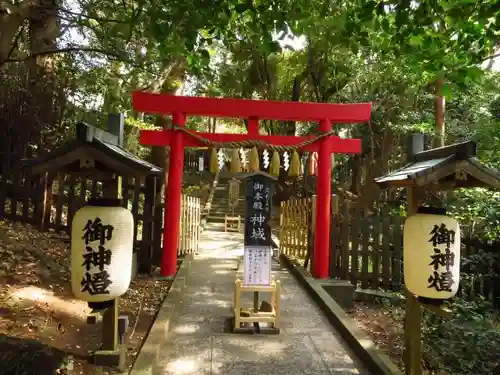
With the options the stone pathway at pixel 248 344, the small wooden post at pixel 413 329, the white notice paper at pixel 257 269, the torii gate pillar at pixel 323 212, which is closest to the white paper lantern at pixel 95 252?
the stone pathway at pixel 248 344

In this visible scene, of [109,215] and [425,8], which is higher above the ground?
[425,8]

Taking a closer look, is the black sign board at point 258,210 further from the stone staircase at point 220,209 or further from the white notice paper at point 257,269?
the stone staircase at point 220,209

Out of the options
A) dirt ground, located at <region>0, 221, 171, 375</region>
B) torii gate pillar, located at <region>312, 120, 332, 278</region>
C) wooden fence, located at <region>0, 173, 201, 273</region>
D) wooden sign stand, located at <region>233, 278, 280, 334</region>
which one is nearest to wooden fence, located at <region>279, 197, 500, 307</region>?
torii gate pillar, located at <region>312, 120, 332, 278</region>

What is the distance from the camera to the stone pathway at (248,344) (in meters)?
4.63

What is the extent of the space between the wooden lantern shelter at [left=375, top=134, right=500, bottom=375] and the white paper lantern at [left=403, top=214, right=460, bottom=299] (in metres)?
0.20

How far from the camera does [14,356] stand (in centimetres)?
368

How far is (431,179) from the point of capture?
379 centimetres

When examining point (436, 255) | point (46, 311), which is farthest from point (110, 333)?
point (436, 255)

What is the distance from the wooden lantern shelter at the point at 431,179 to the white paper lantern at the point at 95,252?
299 cm

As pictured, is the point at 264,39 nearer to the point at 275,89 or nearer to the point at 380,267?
the point at 380,267

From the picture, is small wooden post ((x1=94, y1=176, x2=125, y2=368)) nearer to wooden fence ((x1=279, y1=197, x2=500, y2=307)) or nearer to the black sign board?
the black sign board

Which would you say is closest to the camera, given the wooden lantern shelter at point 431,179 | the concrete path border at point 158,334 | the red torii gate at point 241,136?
the wooden lantern shelter at point 431,179

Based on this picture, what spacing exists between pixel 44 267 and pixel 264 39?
5.22m

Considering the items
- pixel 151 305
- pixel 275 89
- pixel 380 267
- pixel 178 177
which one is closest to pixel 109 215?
pixel 151 305
